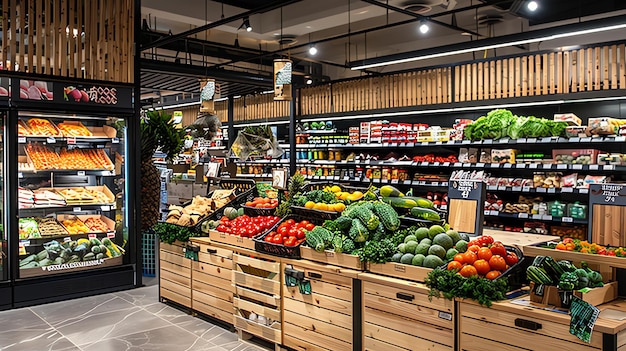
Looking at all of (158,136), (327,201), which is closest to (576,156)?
(327,201)

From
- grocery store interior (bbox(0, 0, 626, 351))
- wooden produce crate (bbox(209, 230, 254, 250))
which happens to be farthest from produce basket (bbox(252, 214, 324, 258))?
wooden produce crate (bbox(209, 230, 254, 250))

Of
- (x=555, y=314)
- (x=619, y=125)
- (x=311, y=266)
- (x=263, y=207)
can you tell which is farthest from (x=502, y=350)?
(x=619, y=125)

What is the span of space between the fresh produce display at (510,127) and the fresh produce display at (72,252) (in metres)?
5.10

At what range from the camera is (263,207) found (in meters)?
5.37

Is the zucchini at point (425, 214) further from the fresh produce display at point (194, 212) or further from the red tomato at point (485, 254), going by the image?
the fresh produce display at point (194, 212)

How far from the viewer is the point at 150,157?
7.74 metres

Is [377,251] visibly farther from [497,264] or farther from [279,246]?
[279,246]

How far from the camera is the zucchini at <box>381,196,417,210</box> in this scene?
4500 millimetres

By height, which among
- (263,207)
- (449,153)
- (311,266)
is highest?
(449,153)

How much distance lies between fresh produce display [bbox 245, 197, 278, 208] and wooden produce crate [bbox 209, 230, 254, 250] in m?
0.45

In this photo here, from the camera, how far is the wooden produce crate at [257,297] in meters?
4.54

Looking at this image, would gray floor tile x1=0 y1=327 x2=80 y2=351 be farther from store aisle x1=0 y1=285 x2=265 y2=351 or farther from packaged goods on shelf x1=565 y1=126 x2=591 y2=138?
packaged goods on shelf x1=565 y1=126 x2=591 y2=138

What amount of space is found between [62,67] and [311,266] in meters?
4.13

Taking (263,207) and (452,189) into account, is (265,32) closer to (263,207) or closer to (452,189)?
(263,207)
